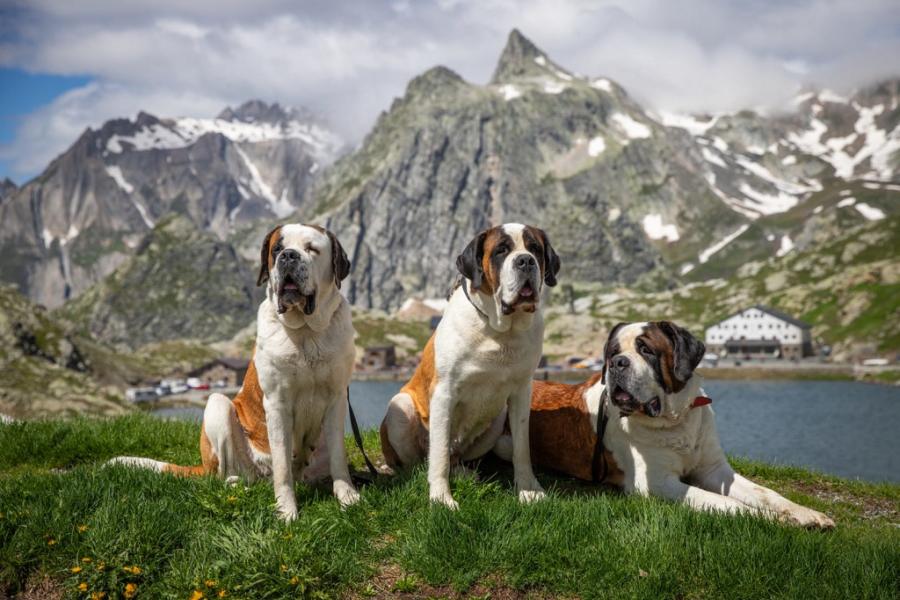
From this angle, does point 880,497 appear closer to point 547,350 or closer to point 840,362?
point 840,362

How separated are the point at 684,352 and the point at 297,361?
4.14 meters

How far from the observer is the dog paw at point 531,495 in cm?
774

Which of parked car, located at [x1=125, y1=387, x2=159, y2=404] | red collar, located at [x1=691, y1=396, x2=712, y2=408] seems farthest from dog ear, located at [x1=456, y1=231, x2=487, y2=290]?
parked car, located at [x1=125, y1=387, x2=159, y2=404]

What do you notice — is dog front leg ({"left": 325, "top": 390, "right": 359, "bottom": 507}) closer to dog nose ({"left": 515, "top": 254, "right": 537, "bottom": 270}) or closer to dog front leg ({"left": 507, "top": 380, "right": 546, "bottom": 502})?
dog front leg ({"left": 507, "top": 380, "right": 546, "bottom": 502})

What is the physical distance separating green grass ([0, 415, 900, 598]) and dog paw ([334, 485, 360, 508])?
0.11 meters

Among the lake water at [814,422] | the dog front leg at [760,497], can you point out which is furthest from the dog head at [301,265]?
the lake water at [814,422]

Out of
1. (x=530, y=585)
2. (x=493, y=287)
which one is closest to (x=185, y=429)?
(x=493, y=287)

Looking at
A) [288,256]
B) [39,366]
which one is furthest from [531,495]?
[39,366]

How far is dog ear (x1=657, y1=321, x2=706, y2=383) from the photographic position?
7840 mm

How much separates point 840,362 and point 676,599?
142 m

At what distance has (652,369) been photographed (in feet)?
25.8

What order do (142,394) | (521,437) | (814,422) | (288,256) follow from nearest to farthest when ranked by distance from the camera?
1. (288,256)
2. (521,437)
3. (814,422)
4. (142,394)

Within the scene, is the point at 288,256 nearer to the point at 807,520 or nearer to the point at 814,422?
the point at 807,520

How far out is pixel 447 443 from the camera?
8023mm
